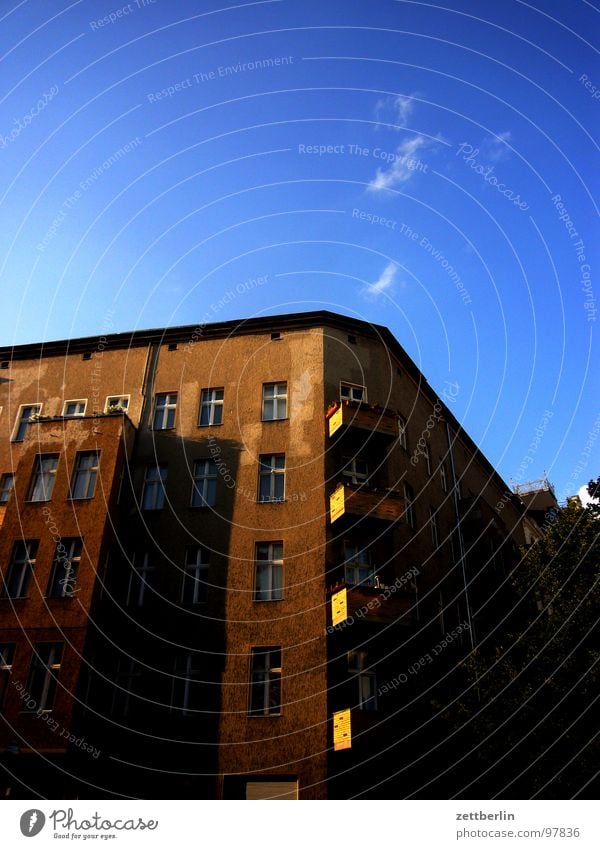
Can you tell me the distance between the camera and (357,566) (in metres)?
26.2

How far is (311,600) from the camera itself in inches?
966

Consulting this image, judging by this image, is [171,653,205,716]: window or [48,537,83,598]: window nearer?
[171,653,205,716]: window

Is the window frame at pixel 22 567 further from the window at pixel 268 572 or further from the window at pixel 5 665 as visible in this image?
the window at pixel 268 572

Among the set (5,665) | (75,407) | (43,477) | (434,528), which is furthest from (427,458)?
(5,665)

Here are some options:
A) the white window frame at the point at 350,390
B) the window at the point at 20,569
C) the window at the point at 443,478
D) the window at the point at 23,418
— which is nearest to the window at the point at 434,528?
the window at the point at 443,478

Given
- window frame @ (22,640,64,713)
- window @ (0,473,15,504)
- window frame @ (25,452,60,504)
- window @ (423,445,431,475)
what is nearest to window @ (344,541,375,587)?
window @ (423,445,431,475)

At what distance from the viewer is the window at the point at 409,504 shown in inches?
1179

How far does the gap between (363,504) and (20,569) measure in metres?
13.2

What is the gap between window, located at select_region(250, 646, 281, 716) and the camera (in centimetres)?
2306

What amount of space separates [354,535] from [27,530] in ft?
41.5

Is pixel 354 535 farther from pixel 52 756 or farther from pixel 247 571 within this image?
pixel 52 756

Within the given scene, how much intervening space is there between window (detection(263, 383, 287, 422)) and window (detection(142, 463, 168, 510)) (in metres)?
4.95

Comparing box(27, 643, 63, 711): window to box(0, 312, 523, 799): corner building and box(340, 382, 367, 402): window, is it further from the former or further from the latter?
box(340, 382, 367, 402): window

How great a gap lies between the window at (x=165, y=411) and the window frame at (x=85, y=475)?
342 centimetres
